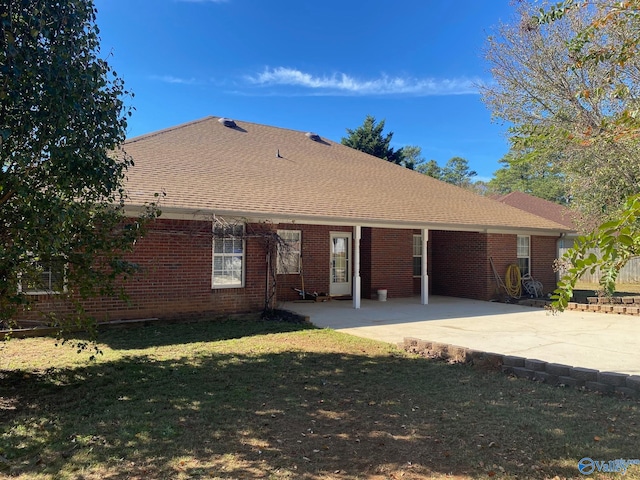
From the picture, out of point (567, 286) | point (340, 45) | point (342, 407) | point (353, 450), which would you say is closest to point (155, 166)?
point (342, 407)

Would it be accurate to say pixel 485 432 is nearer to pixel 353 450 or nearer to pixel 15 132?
pixel 353 450

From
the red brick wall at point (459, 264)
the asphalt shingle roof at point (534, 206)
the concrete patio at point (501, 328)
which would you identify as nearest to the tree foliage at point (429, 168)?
the asphalt shingle roof at point (534, 206)

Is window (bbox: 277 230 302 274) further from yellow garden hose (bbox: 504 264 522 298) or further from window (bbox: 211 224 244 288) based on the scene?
yellow garden hose (bbox: 504 264 522 298)

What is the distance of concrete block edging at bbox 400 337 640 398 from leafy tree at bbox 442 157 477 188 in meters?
65.8

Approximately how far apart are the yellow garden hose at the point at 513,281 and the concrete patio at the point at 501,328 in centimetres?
122

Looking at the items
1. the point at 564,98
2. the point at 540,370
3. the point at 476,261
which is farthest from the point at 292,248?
the point at 540,370

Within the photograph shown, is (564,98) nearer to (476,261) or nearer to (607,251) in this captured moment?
(476,261)

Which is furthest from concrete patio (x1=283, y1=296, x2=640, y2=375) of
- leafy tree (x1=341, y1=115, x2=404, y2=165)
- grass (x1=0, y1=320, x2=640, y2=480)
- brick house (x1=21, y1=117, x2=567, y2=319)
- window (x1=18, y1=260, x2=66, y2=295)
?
leafy tree (x1=341, y1=115, x2=404, y2=165)

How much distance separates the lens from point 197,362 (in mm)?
6719

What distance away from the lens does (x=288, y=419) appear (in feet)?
14.9

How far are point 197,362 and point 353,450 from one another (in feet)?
11.7

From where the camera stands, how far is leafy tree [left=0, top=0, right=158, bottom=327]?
4.46 meters

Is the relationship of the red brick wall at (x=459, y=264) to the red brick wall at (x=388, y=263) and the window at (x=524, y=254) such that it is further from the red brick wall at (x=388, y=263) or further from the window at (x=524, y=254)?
the window at (x=524, y=254)

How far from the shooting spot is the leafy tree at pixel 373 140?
32.7m
